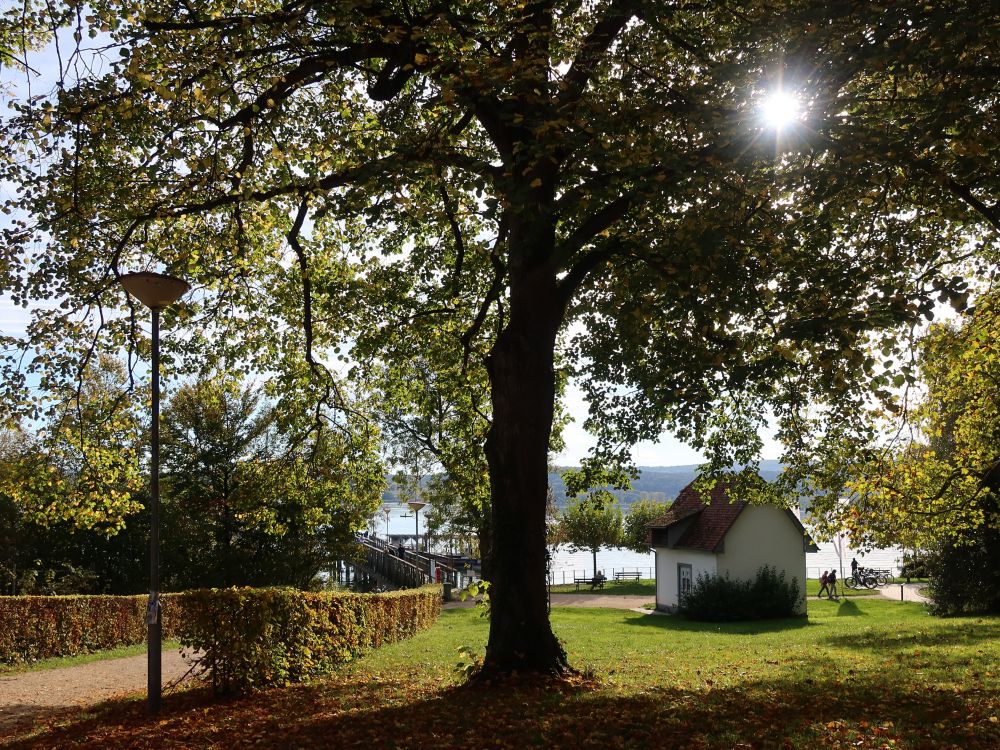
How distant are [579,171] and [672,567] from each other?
32.9m

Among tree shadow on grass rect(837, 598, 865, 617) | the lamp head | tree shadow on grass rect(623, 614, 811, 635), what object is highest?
the lamp head

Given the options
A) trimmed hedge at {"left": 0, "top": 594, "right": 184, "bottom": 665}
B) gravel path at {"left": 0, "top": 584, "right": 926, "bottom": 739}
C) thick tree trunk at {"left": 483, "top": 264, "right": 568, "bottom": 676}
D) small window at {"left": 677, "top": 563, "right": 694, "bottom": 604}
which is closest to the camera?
thick tree trunk at {"left": 483, "top": 264, "right": 568, "bottom": 676}

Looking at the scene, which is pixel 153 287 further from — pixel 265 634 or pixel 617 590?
pixel 617 590

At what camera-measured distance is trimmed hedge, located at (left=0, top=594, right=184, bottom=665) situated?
17.7 m

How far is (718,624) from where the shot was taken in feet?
103

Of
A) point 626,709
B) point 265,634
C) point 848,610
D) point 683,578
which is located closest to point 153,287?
point 265,634

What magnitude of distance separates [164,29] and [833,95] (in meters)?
7.57

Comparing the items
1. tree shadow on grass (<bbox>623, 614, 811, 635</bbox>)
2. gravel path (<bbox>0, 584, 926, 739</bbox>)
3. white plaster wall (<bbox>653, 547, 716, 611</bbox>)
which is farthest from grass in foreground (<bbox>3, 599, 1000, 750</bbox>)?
white plaster wall (<bbox>653, 547, 716, 611</bbox>)

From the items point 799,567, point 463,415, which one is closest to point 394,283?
point 463,415

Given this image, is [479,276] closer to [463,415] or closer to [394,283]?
[394,283]

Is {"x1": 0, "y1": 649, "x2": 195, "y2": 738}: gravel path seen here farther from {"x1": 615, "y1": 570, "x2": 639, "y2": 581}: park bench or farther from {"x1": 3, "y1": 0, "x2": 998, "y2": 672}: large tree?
{"x1": 615, "y1": 570, "x2": 639, "y2": 581}: park bench

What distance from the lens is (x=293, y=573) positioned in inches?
1089

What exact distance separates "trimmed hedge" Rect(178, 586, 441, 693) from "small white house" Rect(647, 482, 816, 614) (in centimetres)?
2450

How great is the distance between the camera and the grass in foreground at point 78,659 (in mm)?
16891
